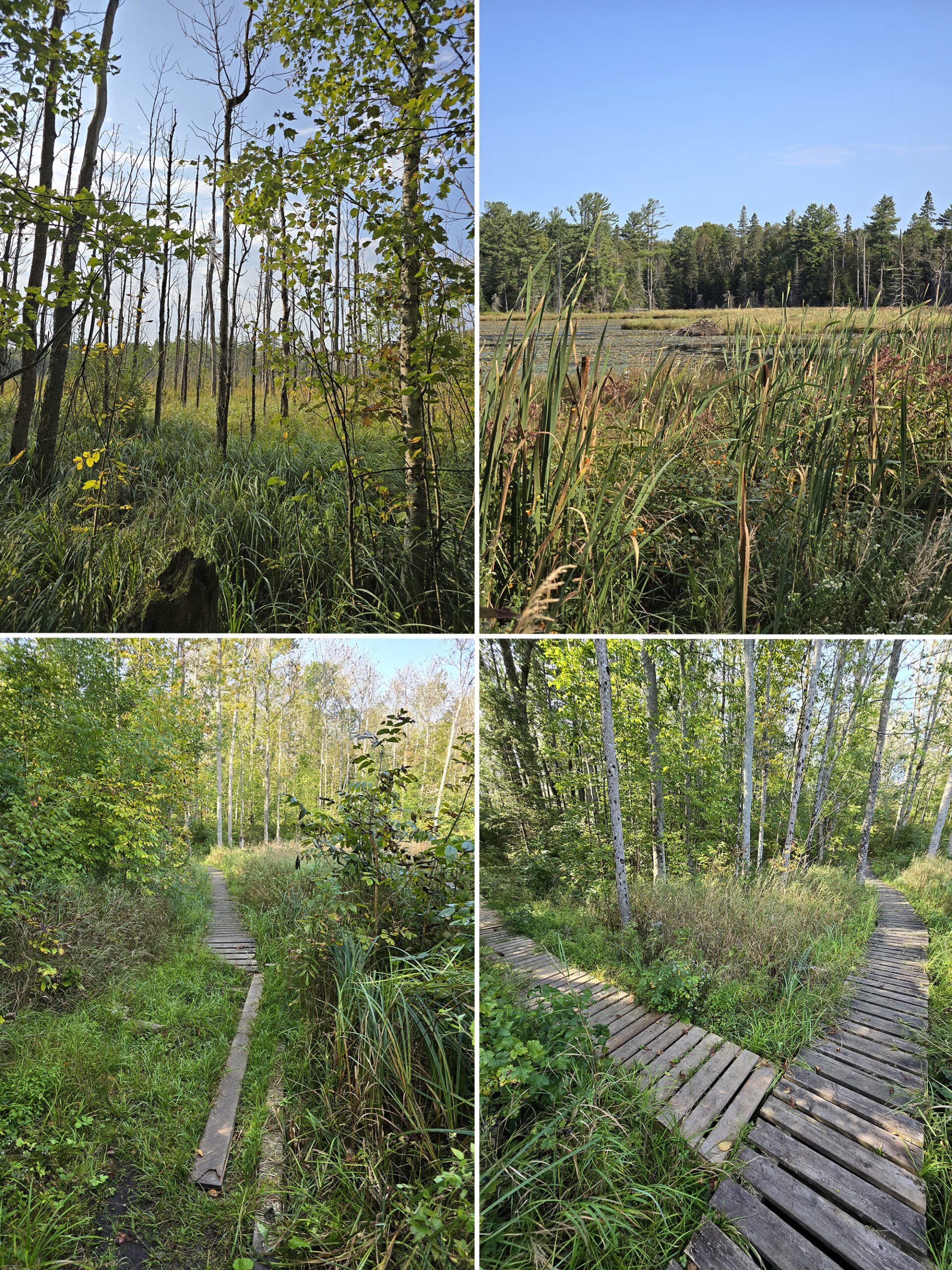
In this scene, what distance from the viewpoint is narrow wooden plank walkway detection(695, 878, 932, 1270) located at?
1.81 metres

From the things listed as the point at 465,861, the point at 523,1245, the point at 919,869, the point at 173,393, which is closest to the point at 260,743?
the point at 465,861

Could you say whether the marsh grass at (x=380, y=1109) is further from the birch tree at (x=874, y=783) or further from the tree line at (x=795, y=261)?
the tree line at (x=795, y=261)

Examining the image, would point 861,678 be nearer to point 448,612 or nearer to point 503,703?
point 503,703

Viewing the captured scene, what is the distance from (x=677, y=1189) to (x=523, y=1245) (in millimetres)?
472

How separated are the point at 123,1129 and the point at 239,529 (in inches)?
77.7

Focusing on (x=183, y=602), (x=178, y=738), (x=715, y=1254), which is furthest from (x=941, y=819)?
(x=178, y=738)

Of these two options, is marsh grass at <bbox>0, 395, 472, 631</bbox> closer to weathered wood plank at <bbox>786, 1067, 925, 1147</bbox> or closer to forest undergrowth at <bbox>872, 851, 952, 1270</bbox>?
forest undergrowth at <bbox>872, 851, 952, 1270</bbox>

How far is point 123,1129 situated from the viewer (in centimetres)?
202

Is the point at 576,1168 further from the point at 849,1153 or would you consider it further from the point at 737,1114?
the point at 849,1153

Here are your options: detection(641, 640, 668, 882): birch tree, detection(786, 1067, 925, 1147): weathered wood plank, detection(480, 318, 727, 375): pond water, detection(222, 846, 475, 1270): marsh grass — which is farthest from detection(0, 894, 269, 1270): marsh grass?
detection(480, 318, 727, 375): pond water

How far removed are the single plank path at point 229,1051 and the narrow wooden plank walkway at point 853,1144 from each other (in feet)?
4.79

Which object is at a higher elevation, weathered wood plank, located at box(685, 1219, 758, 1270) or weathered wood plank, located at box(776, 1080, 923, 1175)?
weathered wood plank, located at box(776, 1080, 923, 1175)

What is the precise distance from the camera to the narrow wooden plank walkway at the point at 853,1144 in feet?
5.94

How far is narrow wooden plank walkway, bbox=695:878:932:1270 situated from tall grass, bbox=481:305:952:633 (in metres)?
1.37
